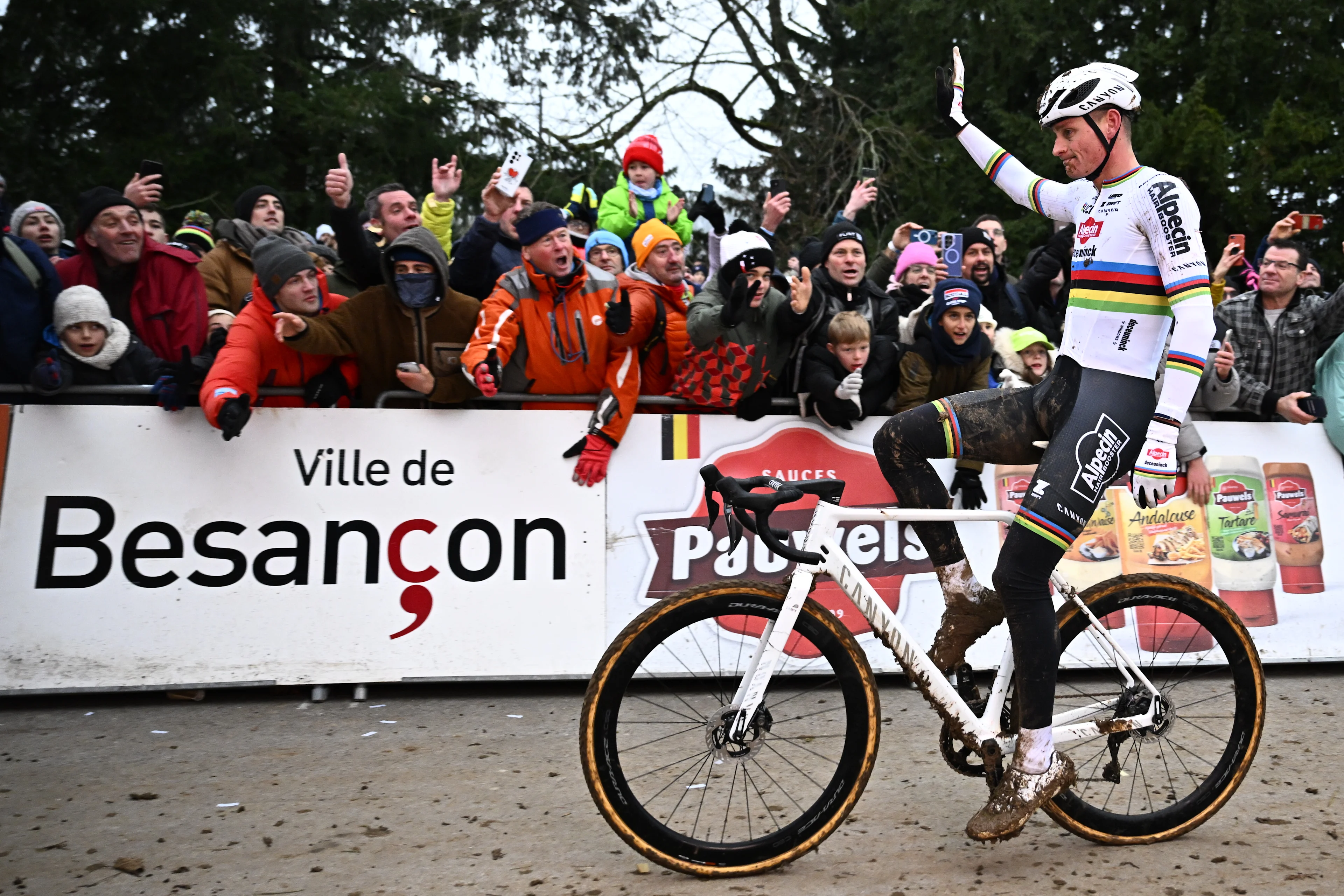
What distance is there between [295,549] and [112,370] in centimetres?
132

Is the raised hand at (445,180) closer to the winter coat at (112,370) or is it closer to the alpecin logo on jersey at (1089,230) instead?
the winter coat at (112,370)

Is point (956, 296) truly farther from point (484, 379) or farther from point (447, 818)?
point (447, 818)

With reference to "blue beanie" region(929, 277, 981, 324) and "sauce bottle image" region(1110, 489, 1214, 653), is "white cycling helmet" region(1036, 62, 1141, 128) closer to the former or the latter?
"blue beanie" region(929, 277, 981, 324)

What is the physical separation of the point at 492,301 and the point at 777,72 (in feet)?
39.9

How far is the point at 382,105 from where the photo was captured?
14.6m

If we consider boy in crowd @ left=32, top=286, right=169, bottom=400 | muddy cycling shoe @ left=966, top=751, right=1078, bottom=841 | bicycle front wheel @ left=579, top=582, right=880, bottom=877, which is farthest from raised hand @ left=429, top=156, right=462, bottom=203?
muddy cycling shoe @ left=966, top=751, right=1078, bottom=841

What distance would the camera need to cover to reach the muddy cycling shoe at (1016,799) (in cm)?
358

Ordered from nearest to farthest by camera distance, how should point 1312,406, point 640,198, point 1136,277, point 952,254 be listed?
point 1136,277 < point 1312,406 < point 952,254 < point 640,198

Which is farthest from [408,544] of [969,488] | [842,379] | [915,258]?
[915,258]

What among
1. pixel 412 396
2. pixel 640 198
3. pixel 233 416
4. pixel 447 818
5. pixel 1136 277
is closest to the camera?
pixel 1136 277

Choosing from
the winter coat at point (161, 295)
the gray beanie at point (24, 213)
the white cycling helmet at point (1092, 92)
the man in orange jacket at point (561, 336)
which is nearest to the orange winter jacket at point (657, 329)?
the man in orange jacket at point (561, 336)

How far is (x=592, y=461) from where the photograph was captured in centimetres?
584

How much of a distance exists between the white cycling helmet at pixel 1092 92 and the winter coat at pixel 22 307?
4769mm

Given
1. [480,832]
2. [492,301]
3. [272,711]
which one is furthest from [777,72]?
[480,832]
